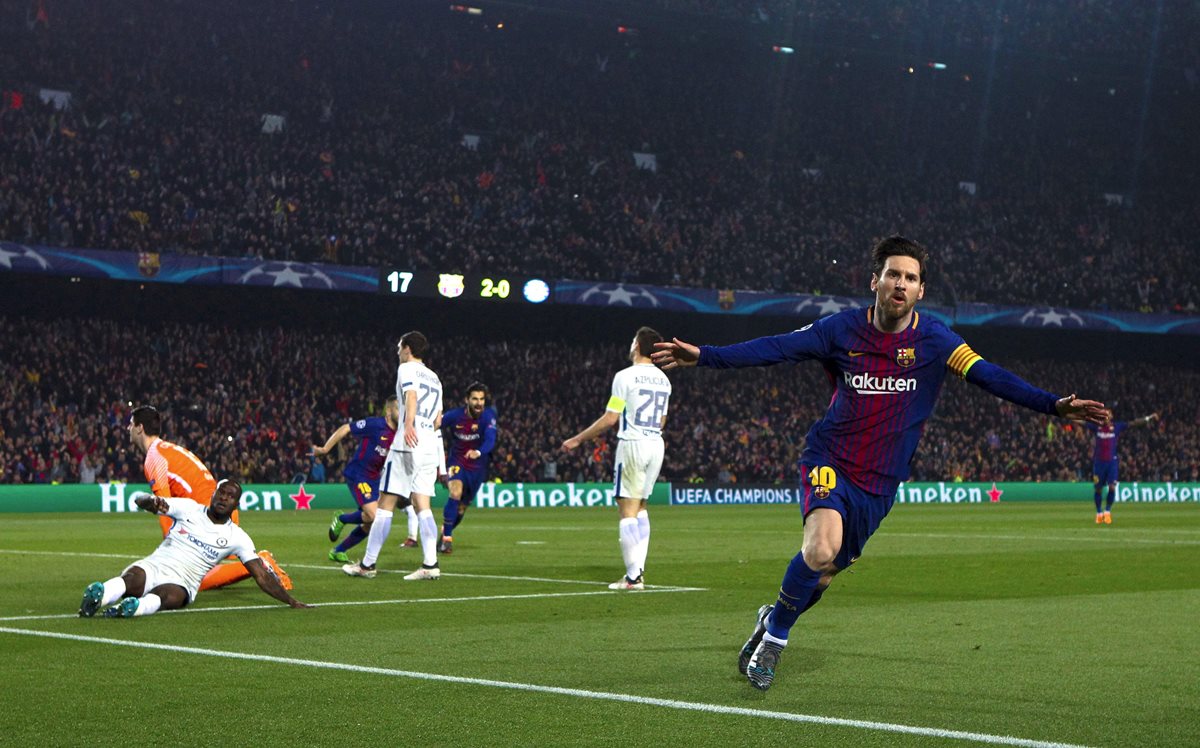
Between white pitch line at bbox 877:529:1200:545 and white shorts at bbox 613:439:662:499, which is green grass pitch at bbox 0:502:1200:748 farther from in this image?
white pitch line at bbox 877:529:1200:545

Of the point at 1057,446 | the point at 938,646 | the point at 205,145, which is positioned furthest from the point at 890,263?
the point at 1057,446

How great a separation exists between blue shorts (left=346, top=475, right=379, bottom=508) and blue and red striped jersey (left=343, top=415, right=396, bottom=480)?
5 cm

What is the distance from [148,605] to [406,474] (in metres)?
4.09

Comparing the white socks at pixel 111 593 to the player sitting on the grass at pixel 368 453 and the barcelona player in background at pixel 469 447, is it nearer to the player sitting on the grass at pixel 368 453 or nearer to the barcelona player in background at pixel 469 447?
the player sitting on the grass at pixel 368 453

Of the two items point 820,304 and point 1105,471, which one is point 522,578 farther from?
point 820,304

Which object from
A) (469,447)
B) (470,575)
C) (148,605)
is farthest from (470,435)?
(148,605)

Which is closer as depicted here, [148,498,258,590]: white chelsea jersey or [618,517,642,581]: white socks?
[148,498,258,590]: white chelsea jersey

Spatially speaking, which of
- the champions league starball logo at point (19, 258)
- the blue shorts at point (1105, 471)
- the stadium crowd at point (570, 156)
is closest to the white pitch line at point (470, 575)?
the blue shorts at point (1105, 471)

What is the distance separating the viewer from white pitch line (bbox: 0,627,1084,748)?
6164 mm

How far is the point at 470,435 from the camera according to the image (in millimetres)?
21922

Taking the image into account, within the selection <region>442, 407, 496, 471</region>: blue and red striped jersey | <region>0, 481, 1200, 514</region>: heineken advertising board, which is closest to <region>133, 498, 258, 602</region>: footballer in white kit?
<region>442, 407, 496, 471</region>: blue and red striped jersey

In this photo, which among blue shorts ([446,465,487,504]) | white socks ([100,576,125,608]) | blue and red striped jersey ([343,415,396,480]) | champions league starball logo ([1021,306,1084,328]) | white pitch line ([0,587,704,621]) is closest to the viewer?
white socks ([100,576,125,608])

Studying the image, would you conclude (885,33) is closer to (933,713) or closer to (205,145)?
(205,145)

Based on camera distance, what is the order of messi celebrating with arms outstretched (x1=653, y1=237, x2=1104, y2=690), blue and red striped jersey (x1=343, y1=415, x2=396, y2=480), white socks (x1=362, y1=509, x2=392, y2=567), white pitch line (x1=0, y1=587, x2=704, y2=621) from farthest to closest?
blue and red striped jersey (x1=343, y1=415, x2=396, y2=480)
white socks (x1=362, y1=509, x2=392, y2=567)
white pitch line (x1=0, y1=587, x2=704, y2=621)
messi celebrating with arms outstretched (x1=653, y1=237, x2=1104, y2=690)
